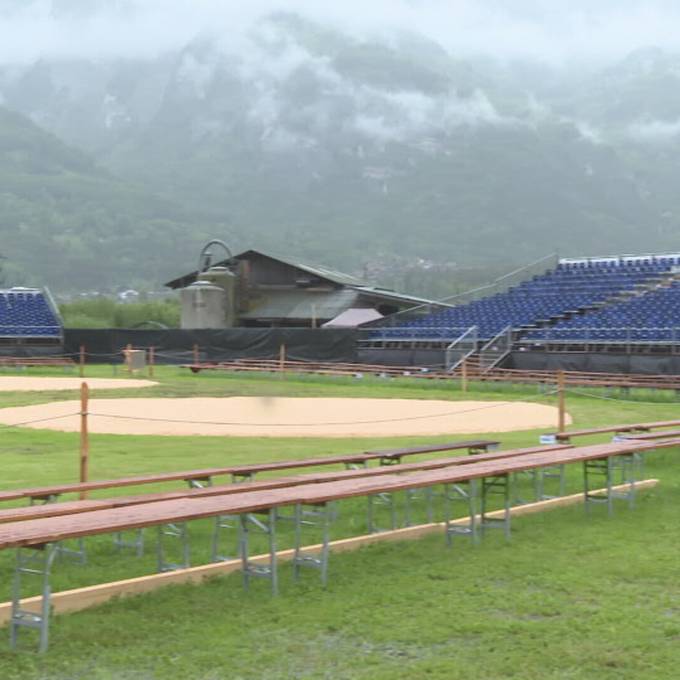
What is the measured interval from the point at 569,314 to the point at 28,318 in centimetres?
2424

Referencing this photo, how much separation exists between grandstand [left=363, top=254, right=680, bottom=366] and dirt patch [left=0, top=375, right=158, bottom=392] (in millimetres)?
10414

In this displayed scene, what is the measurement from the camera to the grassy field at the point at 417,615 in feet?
17.6

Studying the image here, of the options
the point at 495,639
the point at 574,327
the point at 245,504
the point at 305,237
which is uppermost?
the point at 305,237

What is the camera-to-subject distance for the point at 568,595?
21.9 feet

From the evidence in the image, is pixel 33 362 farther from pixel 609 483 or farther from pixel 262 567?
pixel 262 567

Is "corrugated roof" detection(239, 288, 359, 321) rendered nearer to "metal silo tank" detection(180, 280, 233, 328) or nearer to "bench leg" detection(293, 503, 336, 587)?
"metal silo tank" detection(180, 280, 233, 328)

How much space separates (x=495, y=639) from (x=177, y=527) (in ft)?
13.8

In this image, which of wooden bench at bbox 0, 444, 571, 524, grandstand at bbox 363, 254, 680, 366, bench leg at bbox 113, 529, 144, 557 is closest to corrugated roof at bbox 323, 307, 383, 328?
grandstand at bbox 363, 254, 680, 366

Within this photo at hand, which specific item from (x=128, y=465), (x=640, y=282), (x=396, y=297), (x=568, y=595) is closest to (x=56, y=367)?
(x=396, y=297)

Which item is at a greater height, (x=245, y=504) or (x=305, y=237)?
(x=305, y=237)

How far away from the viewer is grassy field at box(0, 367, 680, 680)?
5.35m

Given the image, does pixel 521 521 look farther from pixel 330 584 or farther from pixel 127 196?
pixel 127 196

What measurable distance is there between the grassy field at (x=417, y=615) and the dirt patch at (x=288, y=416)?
29.5 feet

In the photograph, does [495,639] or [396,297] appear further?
[396,297]
